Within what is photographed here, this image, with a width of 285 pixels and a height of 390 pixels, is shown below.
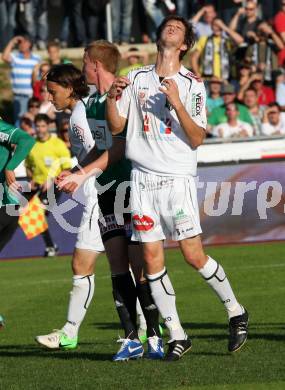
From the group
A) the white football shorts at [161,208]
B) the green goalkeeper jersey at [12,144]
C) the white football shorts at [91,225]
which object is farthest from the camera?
the green goalkeeper jersey at [12,144]

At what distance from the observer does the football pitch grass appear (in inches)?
319

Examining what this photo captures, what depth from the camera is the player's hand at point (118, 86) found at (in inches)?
332

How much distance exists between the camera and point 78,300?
9625 mm

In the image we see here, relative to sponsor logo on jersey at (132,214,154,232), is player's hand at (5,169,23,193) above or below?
below

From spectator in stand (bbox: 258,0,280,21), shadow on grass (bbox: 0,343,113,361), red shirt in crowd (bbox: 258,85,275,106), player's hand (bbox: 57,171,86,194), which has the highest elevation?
player's hand (bbox: 57,171,86,194)

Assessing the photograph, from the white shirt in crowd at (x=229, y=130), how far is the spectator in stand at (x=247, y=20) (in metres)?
3.04

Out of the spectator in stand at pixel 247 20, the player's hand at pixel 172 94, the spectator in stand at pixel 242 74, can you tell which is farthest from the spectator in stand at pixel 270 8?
the player's hand at pixel 172 94

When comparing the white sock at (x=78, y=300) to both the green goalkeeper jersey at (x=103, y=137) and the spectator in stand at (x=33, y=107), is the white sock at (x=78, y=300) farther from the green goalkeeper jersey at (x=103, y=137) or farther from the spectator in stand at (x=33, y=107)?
the spectator in stand at (x=33, y=107)

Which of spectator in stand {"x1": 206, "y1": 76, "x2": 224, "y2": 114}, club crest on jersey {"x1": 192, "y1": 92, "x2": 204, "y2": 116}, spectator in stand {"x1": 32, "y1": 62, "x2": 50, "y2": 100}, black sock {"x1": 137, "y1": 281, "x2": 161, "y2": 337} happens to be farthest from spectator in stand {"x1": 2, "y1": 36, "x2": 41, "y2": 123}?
club crest on jersey {"x1": 192, "y1": 92, "x2": 204, "y2": 116}

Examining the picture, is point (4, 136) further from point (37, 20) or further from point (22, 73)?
point (37, 20)

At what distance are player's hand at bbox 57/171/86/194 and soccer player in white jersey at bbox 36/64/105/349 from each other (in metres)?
0.57

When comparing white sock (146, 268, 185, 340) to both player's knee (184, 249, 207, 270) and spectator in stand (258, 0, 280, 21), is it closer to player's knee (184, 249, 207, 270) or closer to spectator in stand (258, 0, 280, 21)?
player's knee (184, 249, 207, 270)

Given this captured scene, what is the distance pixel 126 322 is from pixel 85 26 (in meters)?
16.2

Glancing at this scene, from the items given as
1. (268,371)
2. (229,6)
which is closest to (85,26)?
(229,6)
